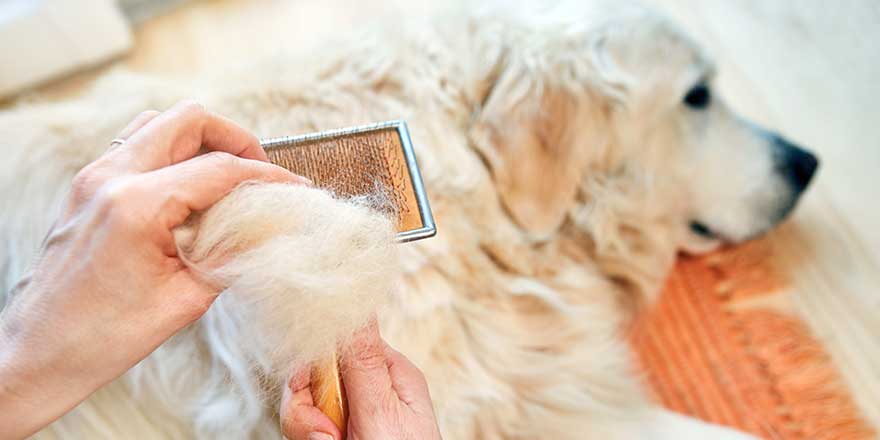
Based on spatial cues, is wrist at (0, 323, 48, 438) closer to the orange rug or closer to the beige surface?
the orange rug

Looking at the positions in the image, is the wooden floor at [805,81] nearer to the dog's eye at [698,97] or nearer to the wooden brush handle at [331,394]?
the dog's eye at [698,97]

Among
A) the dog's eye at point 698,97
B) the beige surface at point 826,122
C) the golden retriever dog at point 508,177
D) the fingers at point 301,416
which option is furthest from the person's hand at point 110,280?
the beige surface at point 826,122

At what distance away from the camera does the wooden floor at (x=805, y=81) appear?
1.17 metres

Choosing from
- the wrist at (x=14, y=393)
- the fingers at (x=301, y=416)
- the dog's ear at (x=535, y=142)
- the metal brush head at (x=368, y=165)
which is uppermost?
the dog's ear at (x=535, y=142)

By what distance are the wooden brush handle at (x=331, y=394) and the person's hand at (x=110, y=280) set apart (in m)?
0.12

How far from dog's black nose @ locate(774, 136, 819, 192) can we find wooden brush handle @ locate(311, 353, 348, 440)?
0.90 metres

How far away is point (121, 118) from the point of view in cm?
83

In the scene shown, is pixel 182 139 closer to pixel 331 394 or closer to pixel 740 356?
pixel 331 394

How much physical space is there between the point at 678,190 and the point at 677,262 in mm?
237

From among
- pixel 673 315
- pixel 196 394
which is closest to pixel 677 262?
pixel 673 315

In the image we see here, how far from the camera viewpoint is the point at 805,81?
4.81ft

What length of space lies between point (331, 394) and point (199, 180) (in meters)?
Result: 0.22

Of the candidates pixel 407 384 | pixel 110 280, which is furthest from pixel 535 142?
pixel 110 280

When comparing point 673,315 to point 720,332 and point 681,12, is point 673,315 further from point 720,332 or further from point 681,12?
point 681,12
